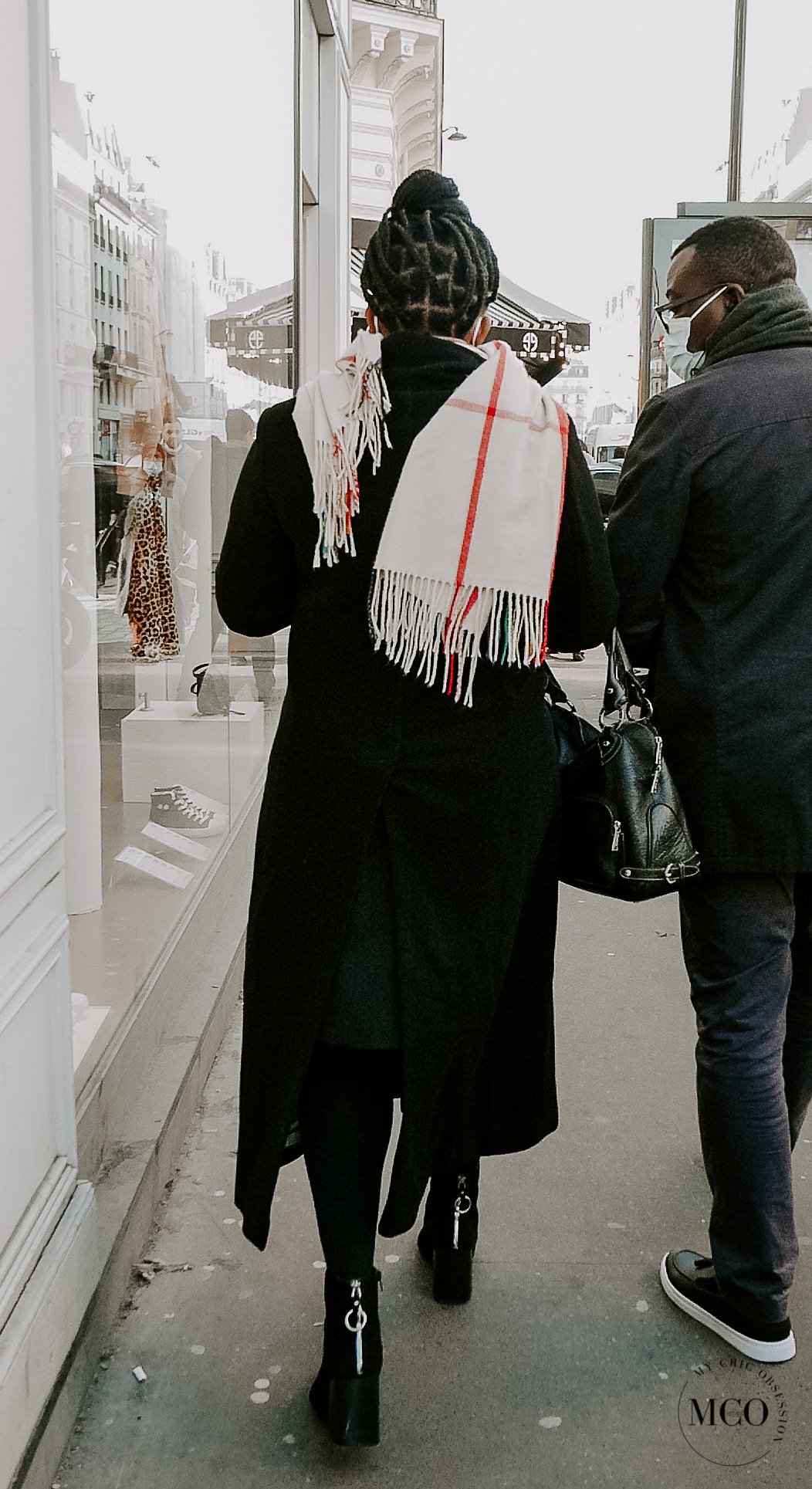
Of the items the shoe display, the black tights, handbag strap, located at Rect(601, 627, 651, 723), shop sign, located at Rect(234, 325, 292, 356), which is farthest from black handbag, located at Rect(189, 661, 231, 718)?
the black tights

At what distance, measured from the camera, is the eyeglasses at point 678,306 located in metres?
2.55

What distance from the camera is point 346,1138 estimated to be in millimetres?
2176

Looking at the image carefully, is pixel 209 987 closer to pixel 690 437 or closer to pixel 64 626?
pixel 64 626

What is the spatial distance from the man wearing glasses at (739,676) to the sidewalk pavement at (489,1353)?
0.63 ft

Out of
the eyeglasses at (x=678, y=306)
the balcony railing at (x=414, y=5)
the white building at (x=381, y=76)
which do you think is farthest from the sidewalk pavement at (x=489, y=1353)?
the balcony railing at (x=414, y=5)

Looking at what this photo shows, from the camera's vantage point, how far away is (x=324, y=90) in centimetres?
745

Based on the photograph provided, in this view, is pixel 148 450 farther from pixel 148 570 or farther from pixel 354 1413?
pixel 354 1413

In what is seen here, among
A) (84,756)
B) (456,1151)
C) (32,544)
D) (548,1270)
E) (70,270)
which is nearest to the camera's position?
(32,544)

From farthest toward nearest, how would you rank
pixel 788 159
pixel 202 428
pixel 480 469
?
pixel 788 159 → pixel 202 428 → pixel 480 469

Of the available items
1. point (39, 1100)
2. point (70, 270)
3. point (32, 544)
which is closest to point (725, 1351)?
point (39, 1100)

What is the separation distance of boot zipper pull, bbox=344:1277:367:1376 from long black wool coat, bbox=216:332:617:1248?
0.38 feet

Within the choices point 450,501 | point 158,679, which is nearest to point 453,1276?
point 450,501

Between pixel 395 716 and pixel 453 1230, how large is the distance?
107 cm

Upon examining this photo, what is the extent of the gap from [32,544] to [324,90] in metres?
6.30
